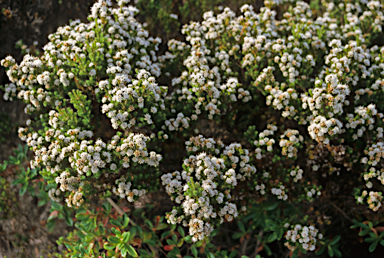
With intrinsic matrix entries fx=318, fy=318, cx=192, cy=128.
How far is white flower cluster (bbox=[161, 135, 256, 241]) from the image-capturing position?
129 inches

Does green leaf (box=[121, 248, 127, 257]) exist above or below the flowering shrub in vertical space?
below

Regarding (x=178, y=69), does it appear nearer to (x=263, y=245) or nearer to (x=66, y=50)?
(x=66, y=50)

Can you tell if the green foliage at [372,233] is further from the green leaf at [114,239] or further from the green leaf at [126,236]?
the green leaf at [114,239]

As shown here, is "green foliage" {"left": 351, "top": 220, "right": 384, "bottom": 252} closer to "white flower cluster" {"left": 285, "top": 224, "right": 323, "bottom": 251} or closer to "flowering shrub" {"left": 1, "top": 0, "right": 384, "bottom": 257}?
"flowering shrub" {"left": 1, "top": 0, "right": 384, "bottom": 257}

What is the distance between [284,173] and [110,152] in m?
2.30

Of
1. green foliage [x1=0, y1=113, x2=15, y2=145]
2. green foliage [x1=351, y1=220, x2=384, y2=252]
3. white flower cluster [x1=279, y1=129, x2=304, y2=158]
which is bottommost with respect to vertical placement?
green foliage [x1=351, y1=220, x2=384, y2=252]

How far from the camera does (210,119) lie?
4.30 meters

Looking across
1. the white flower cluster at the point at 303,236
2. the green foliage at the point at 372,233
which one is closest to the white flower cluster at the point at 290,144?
the white flower cluster at the point at 303,236

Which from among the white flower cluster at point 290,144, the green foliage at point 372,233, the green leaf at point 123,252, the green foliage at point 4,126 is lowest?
the green foliage at point 372,233

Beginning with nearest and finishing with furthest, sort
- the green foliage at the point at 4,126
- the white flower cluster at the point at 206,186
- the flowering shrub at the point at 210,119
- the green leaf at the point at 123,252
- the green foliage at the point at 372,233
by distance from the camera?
the white flower cluster at the point at 206,186, the flowering shrub at the point at 210,119, the green leaf at the point at 123,252, the green foliage at the point at 372,233, the green foliage at the point at 4,126

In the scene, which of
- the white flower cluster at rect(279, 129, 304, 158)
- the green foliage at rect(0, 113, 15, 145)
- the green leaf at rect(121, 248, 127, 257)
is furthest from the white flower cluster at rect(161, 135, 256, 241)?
the green foliage at rect(0, 113, 15, 145)

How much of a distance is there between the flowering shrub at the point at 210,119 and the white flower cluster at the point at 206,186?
0.6 inches

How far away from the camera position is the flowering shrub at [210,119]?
11.6 feet

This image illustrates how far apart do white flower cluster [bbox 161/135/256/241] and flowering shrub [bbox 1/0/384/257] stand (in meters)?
0.02
